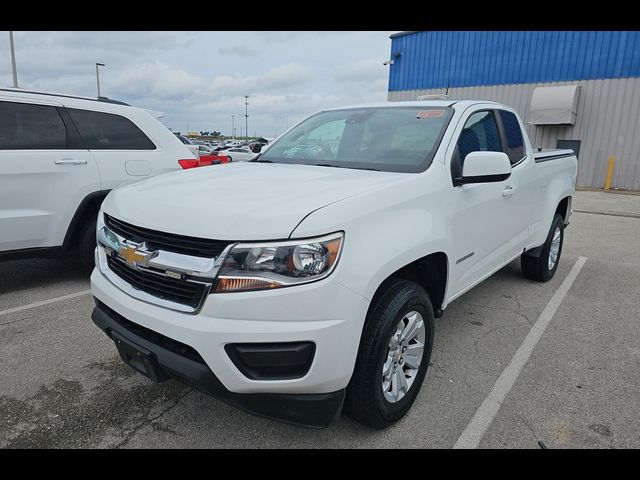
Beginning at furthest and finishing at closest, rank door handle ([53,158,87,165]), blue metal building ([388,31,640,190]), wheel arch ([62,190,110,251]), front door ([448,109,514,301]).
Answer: blue metal building ([388,31,640,190]), wheel arch ([62,190,110,251]), door handle ([53,158,87,165]), front door ([448,109,514,301])

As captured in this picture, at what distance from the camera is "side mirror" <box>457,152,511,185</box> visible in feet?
8.78

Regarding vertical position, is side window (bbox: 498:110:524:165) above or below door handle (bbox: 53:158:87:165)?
above

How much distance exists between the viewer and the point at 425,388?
9.27 ft

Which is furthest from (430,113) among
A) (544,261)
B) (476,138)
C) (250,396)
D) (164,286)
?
(544,261)

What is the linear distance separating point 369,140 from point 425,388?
1720mm

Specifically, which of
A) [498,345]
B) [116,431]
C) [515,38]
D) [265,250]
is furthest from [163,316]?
[515,38]

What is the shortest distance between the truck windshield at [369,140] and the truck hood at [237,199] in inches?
9.2

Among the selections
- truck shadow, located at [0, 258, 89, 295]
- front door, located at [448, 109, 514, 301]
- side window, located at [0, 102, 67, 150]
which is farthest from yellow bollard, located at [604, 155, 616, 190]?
side window, located at [0, 102, 67, 150]

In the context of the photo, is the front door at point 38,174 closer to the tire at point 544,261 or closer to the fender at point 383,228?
the fender at point 383,228

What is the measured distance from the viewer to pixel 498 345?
136 inches

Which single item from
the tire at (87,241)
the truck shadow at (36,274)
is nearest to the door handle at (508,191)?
the tire at (87,241)

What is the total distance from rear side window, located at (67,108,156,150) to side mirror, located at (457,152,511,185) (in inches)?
144

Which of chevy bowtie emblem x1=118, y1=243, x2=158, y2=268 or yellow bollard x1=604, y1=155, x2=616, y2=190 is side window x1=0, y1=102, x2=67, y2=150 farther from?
yellow bollard x1=604, y1=155, x2=616, y2=190
